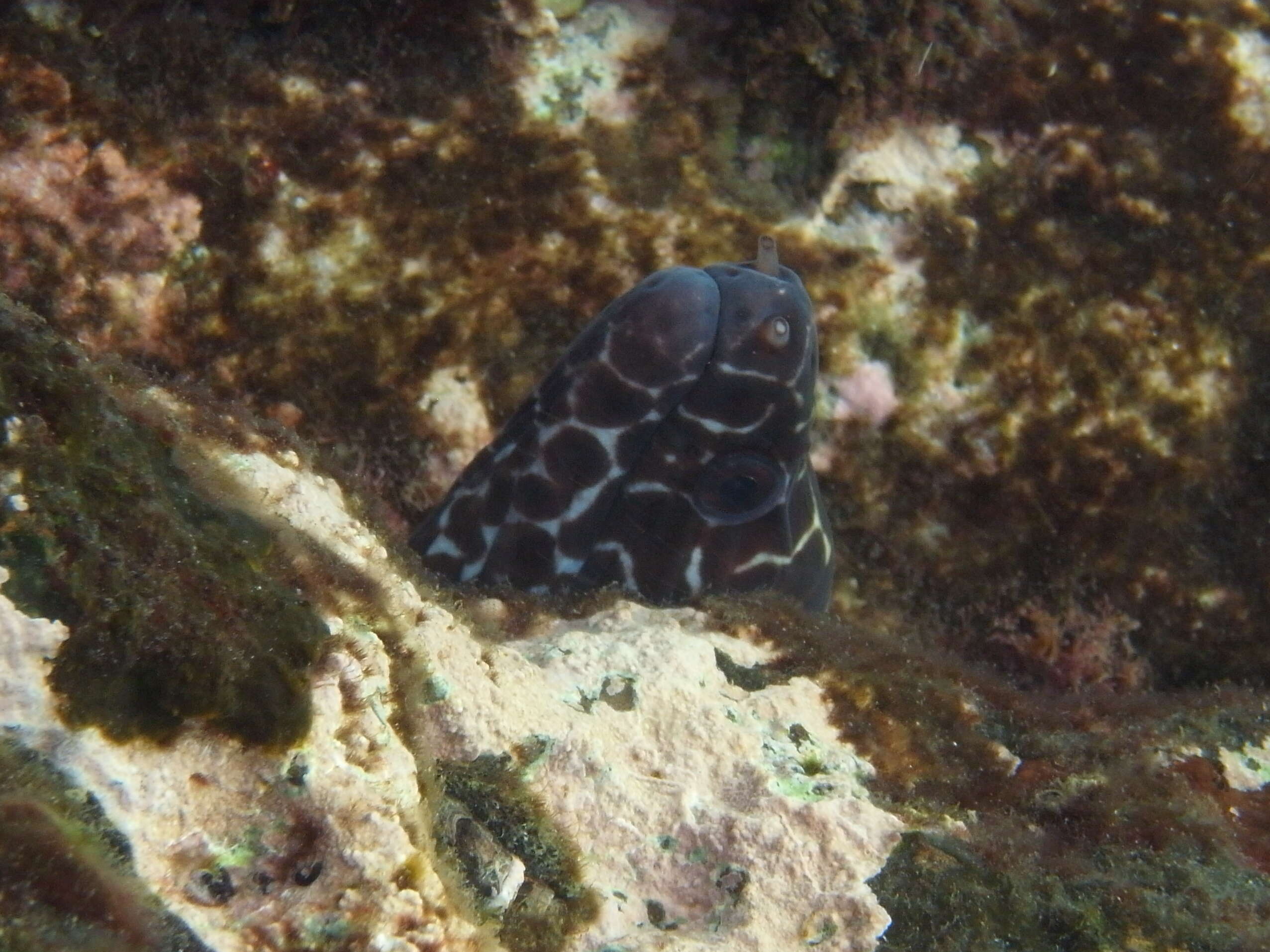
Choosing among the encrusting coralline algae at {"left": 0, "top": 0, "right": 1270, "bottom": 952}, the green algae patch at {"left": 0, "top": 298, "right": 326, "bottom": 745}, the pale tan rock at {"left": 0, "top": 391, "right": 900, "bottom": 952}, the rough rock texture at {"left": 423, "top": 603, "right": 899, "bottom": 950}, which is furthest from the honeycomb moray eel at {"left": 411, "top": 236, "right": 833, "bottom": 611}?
the green algae patch at {"left": 0, "top": 298, "right": 326, "bottom": 745}

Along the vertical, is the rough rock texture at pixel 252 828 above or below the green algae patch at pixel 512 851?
above

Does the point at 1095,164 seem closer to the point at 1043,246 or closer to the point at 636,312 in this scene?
the point at 1043,246

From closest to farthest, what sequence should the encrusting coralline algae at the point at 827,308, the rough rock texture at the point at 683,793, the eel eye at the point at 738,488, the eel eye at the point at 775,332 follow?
the rough rock texture at the point at 683,793, the encrusting coralline algae at the point at 827,308, the eel eye at the point at 775,332, the eel eye at the point at 738,488

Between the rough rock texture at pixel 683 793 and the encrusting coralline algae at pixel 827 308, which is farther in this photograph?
the encrusting coralline algae at pixel 827 308

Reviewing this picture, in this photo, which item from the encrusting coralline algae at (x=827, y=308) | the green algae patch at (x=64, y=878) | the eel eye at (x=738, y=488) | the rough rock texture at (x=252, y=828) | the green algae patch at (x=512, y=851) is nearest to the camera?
the green algae patch at (x=64, y=878)

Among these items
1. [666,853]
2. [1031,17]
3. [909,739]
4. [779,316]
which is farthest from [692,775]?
[1031,17]

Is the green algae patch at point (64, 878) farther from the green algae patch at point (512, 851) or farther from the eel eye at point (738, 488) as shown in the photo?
the eel eye at point (738, 488)

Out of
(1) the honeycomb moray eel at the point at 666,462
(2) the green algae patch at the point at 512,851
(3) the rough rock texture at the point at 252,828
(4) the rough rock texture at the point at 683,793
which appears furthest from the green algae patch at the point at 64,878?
(1) the honeycomb moray eel at the point at 666,462
